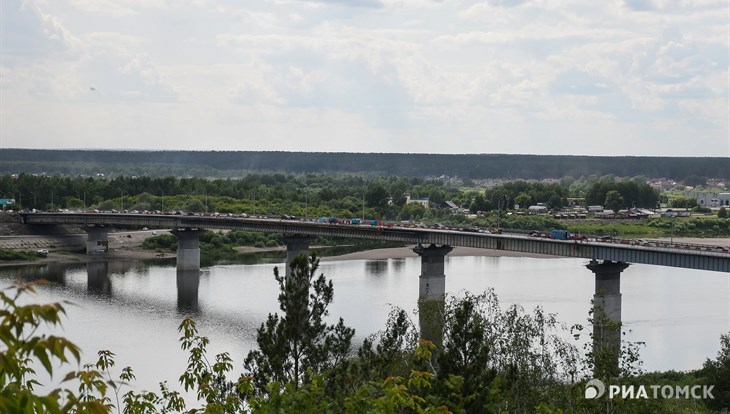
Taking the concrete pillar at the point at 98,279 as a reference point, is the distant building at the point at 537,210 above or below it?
above

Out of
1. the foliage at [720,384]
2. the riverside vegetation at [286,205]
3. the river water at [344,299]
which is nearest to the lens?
the foliage at [720,384]

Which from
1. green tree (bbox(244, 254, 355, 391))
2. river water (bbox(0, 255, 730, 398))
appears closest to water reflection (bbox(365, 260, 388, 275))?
river water (bbox(0, 255, 730, 398))

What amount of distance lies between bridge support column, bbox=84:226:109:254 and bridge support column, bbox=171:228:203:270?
21.6 m

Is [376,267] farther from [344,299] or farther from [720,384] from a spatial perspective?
[720,384]

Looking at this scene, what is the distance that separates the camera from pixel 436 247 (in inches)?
3433

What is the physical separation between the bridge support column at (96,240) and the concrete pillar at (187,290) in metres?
27.1

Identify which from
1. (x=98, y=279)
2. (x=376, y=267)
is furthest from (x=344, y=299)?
(x=98, y=279)

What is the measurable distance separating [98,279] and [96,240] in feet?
103

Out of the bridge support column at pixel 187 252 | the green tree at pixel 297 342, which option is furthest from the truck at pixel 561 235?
the green tree at pixel 297 342

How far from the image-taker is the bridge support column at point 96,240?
427 ft

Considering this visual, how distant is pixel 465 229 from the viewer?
9381 cm

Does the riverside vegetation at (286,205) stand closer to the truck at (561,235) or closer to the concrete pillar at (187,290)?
the concrete pillar at (187,290)

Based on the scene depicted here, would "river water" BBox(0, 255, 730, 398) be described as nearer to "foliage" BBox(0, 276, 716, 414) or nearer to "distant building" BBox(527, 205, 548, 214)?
"foliage" BBox(0, 276, 716, 414)

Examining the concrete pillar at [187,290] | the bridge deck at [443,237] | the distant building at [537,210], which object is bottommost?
the concrete pillar at [187,290]
